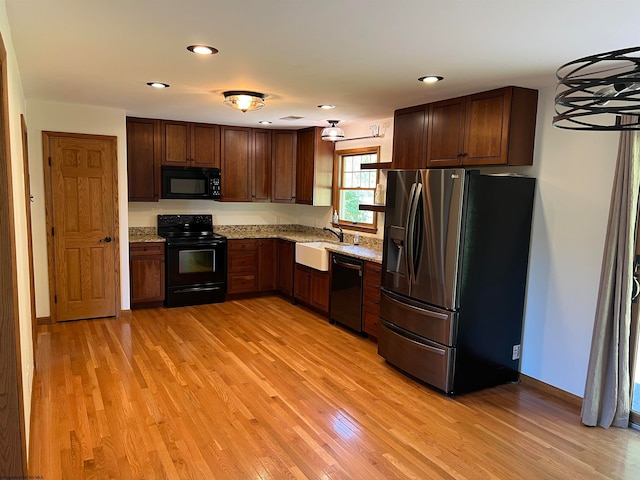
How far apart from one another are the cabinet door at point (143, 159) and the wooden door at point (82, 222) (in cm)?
53

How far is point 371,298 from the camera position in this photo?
15.0 ft

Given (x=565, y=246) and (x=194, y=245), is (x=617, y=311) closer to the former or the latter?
(x=565, y=246)

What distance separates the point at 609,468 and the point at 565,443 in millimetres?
284

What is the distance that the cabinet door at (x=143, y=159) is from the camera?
18.2 feet

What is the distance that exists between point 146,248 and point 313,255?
2.04 metres

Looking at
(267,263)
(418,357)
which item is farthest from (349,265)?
(267,263)

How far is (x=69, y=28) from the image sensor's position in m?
2.41

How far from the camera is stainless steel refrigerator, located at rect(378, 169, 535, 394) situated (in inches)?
133

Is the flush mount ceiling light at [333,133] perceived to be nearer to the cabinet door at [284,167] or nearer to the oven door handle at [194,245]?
the cabinet door at [284,167]

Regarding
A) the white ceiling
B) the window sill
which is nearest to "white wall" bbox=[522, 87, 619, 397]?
the white ceiling

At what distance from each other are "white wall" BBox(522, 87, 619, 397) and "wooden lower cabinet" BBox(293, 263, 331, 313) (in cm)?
231

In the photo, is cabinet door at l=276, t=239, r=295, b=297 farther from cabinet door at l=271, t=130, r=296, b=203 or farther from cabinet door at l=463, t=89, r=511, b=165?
cabinet door at l=463, t=89, r=511, b=165

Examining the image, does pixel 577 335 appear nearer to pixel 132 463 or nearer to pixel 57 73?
pixel 132 463

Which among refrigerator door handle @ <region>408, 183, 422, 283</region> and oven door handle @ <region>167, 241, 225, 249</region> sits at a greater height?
refrigerator door handle @ <region>408, 183, 422, 283</region>
